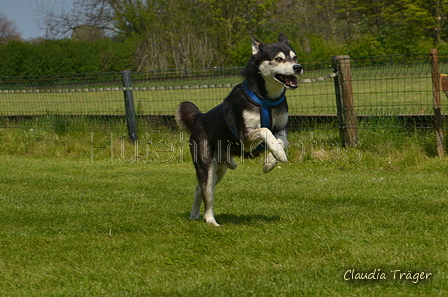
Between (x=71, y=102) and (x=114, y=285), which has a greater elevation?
(x=71, y=102)

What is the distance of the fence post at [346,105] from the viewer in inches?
367

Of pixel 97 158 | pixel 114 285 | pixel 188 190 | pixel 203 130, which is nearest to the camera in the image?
pixel 114 285

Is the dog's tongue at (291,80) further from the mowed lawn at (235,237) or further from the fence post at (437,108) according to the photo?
the fence post at (437,108)

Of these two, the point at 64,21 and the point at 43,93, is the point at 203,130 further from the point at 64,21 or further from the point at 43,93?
the point at 64,21

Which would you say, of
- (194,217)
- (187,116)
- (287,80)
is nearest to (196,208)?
(194,217)

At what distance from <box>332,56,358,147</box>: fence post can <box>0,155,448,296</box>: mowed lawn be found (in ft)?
3.93

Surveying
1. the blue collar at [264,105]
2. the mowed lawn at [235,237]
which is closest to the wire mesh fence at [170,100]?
the mowed lawn at [235,237]

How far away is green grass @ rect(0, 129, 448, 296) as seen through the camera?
375 centimetres

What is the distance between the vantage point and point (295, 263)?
403cm

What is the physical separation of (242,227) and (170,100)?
7.76 metres

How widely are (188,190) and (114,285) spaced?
3.90 metres

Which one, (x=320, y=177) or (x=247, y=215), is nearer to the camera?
(x=247, y=215)

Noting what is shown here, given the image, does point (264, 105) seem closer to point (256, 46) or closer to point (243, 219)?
point (256, 46)

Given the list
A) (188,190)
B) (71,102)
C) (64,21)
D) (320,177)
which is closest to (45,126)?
(71,102)
